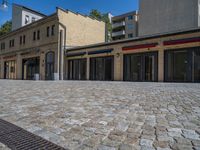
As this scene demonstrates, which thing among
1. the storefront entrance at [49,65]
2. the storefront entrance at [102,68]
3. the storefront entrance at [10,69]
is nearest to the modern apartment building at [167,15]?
the storefront entrance at [102,68]

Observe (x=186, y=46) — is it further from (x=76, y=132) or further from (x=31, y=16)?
(x=31, y=16)

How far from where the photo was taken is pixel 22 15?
34125 millimetres

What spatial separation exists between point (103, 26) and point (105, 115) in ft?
91.8

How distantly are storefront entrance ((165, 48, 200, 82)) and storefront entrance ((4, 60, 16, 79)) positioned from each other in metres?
25.3

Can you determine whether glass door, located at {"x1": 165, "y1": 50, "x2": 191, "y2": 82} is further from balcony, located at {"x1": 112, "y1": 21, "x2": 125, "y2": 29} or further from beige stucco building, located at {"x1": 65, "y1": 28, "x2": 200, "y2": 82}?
balcony, located at {"x1": 112, "y1": 21, "x2": 125, "y2": 29}

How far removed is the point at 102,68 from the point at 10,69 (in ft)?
65.8

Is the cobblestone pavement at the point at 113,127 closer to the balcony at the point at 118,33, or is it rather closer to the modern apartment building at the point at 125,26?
the modern apartment building at the point at 125,26

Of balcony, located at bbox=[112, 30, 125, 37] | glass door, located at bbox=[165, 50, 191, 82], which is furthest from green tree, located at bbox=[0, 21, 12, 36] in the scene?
glass door, located at bbox=[165, 50, 191, 82]

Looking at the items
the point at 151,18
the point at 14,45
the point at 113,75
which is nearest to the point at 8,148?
the point at 113,75

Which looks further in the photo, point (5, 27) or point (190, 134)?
point (5, 27)

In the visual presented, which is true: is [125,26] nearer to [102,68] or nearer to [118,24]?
[118,24]

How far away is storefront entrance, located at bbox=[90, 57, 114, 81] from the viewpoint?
2101 cm

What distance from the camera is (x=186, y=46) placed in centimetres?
1561

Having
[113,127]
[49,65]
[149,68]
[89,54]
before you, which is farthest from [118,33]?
[113,127]
